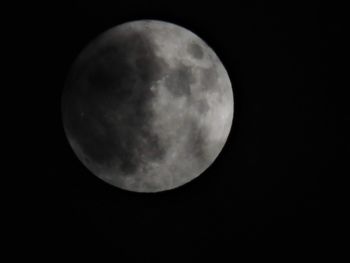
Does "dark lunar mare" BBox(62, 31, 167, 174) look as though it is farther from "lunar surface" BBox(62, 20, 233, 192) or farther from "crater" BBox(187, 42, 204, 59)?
"crater" BBox(187, 42, 204, 59)

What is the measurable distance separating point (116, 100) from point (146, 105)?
192mm

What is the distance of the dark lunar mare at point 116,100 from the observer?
109 inches

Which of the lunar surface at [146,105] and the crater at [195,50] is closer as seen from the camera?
the lunar surface at [146,105]

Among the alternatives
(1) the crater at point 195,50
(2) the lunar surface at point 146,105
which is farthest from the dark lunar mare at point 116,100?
(1) the crater at point 195,50

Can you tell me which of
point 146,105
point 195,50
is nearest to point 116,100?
point 146,105

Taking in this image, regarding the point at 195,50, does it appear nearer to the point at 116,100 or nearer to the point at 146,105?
the point at 146,105

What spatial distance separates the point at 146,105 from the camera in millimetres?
2760

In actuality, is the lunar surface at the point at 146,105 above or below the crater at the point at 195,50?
below

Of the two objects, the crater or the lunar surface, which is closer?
the lunar surface

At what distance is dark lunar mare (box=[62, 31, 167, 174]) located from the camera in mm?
2762

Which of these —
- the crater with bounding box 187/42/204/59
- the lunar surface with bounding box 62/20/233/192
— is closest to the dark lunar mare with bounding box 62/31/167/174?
the lunar surface with bounding box 62/20/233/192

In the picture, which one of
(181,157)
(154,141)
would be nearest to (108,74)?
(154,141)

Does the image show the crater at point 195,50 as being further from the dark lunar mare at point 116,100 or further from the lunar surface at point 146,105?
the dark lunar mare at point 116,100

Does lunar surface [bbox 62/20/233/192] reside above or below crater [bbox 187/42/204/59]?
below
